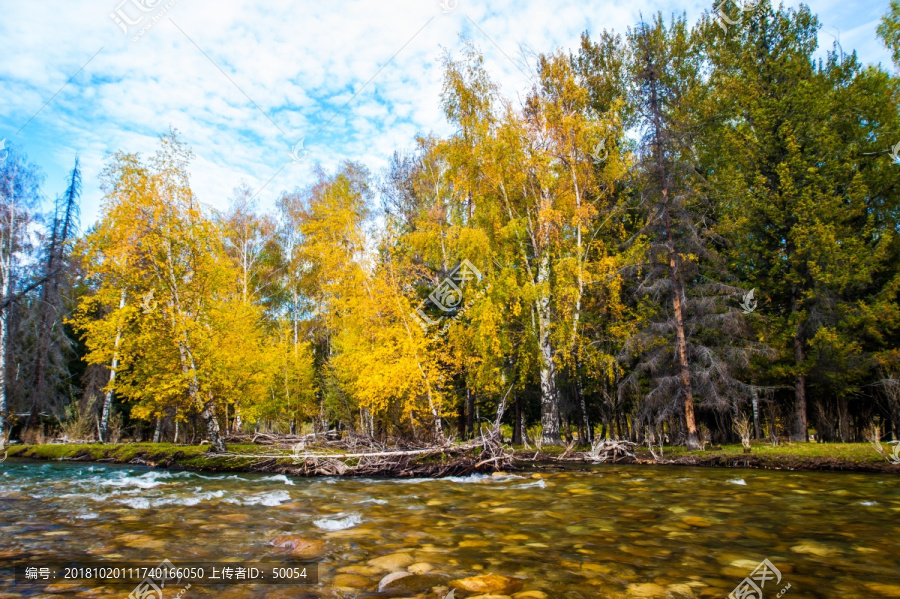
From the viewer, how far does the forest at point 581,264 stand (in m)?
14.6

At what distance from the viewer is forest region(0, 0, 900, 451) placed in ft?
48.0

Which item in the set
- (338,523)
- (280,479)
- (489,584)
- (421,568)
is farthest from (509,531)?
(280,479)

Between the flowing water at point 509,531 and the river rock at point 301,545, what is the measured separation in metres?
0.10

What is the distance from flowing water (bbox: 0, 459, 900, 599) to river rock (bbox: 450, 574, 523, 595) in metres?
0.12

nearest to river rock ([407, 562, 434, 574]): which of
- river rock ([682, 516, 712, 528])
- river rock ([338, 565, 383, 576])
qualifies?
river rock ([338, 565, 383, 576])

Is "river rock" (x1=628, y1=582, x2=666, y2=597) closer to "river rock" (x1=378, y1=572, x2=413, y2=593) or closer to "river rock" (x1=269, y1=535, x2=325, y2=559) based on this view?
"river rock" (x1=378, y1=572, x2=413, y2=593)

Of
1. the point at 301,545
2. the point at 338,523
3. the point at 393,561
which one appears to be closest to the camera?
the point at 393,561

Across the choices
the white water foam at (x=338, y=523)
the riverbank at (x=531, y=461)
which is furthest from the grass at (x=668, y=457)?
the white water foam at (x=338, y=523)

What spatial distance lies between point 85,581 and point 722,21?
31647 mm

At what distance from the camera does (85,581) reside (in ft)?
12.4

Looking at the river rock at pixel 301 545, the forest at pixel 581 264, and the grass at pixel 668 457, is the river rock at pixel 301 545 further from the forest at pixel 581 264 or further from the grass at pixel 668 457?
the forest at pixel 581 264

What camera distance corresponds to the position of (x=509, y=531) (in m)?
5.55

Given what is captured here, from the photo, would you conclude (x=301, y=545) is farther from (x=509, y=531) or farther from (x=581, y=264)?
(x=581, y=264)

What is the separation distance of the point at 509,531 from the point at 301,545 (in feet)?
7.85
